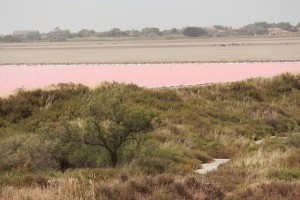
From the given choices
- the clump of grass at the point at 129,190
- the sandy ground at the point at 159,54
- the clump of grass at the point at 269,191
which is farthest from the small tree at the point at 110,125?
the sandy ground at the point at 159,54

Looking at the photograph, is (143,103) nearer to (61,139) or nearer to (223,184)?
(61,139)

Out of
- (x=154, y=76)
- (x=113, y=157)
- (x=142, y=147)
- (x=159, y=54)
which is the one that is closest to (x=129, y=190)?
(x=113, y=157)

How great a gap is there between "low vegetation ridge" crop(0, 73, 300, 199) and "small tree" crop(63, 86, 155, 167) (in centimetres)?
3

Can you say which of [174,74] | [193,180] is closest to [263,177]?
[193,180]

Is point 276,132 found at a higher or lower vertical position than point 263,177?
lower

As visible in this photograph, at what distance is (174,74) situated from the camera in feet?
161

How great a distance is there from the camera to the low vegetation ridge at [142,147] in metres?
11.4

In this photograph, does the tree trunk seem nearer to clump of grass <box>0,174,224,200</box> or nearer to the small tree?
the small tree

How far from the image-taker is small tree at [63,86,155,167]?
16031 mm

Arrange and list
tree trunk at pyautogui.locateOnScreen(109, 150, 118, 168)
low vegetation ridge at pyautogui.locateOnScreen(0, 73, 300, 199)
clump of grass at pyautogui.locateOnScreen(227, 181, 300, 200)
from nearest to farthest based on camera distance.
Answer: clump of grass at pyautogui.locateOnScreen(227, 181, 300, 200) < low vegetation ridge at pyautogui.locateOnScreen(0, 73, 300, 199) < tree trunk at pyautogui.locateOnScreen(109, 150, 118, 168)

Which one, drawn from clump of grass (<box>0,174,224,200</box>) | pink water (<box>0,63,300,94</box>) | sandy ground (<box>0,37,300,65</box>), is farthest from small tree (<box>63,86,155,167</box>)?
sandy ground (<box>0,37,300,65</box>)

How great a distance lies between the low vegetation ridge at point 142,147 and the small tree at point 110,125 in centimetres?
3

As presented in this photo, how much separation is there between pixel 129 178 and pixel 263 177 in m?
3.22

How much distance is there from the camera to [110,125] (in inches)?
631
